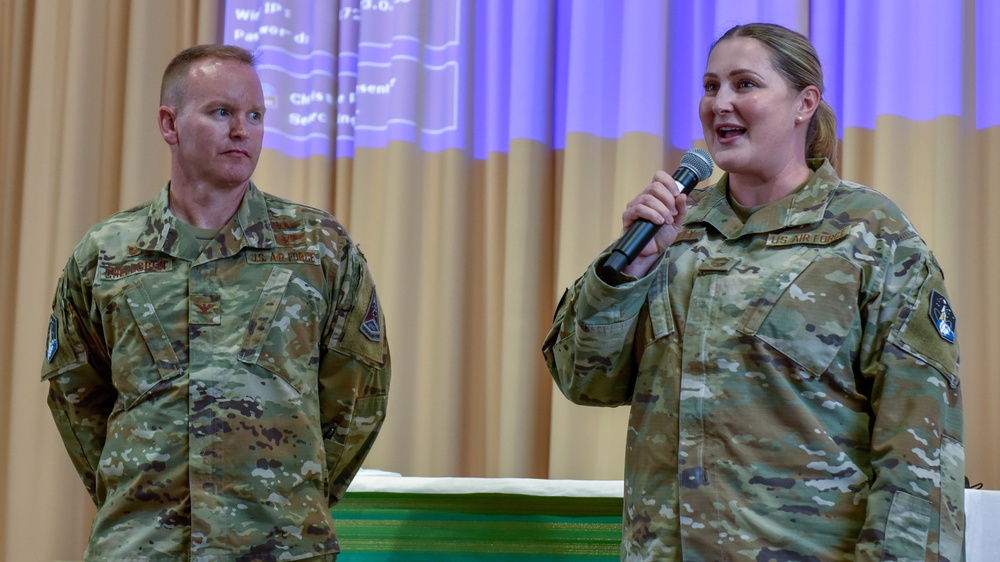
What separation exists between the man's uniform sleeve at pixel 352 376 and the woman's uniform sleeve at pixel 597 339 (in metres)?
0.46

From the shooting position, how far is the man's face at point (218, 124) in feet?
7.63

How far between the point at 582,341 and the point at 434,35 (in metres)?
2.29

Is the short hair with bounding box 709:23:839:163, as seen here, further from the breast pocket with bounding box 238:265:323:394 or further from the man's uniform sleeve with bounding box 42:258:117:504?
the man's uniform sleeve with bounding box 42:258:117:504

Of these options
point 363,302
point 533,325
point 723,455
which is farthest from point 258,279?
point 533,325

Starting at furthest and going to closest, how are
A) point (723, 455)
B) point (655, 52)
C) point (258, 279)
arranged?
point (655, 52) < point (258, 279) < point (723, 455)

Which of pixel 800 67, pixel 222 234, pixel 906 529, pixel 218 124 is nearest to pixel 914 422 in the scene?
pixel 906 529

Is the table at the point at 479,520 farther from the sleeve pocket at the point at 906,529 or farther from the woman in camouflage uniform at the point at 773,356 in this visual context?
the sleeve pocket at the point at 906,529

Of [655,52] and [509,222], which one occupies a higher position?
[655,52]

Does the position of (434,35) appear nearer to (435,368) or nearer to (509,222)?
(509,222)

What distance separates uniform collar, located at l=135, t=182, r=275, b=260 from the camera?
7.47 feet

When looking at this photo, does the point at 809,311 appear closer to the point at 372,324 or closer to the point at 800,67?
the point at 800,67

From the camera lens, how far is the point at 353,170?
4.01 m

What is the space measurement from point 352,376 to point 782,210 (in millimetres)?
929

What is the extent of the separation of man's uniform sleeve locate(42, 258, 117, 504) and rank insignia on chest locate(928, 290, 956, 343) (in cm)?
161
